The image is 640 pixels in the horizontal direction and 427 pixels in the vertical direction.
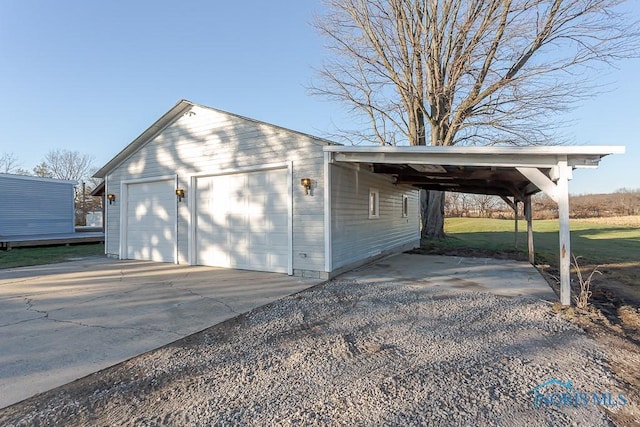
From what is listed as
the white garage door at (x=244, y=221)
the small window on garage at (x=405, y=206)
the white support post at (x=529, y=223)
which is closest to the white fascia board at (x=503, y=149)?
the white garage door at (x=244, y=221)

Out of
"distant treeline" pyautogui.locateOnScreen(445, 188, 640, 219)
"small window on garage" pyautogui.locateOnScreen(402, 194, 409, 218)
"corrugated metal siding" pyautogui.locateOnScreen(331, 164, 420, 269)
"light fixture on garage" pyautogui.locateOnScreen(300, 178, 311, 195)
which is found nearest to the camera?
Result: "light fixture on garage" pyautogui.locateOnScreen(300, 178, 311, 195)

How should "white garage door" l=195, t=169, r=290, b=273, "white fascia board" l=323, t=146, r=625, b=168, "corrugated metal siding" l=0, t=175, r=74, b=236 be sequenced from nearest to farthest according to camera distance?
"white fascia board" l=323, t=146, r=625, b=168 < "white garage door" l=195, t=169, r=290, b=273 < "corrugated metal siding" l=0, t=175, r=74, b=236

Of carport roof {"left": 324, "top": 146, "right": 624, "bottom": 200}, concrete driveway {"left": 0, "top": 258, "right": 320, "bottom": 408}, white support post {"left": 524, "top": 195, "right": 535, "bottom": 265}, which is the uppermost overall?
carport roof {"left": 324, "top": 146, "right": 624, "bottom": 200}

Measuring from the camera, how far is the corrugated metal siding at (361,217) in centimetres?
685

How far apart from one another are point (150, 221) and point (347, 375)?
27.8ft

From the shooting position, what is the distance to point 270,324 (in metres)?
3.90

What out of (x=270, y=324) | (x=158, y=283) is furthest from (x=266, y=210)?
(x=270, y=324)

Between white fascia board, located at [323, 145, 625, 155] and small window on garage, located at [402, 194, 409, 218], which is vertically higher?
white fascia board, located at [323, 145, 625, 155]

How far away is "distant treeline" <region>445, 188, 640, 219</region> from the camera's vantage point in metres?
34.1

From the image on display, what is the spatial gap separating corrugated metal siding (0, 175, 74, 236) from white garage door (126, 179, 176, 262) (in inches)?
424

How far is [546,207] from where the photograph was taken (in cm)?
3550

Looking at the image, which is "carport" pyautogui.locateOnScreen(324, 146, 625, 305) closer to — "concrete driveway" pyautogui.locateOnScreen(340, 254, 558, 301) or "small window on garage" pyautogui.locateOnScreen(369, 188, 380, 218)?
"concrete driveway" pyautogui.locateOnScreen(340, 254, 558, 301)

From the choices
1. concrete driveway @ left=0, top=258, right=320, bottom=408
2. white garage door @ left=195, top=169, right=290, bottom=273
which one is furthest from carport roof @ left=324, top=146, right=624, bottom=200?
concrete driveway @ left=0, top=258, right=320, bottom=408

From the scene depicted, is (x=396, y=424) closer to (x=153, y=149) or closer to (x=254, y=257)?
(x=254, y=257)
